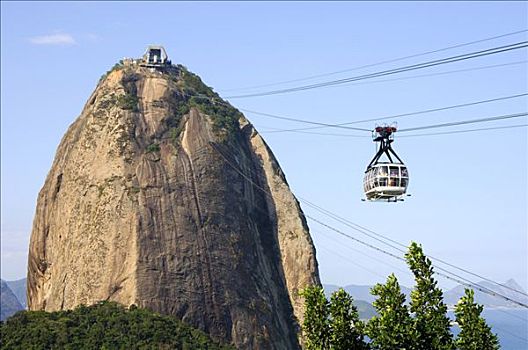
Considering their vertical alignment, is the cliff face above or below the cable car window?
above

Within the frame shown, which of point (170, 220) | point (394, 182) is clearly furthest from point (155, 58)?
point (394, 182)

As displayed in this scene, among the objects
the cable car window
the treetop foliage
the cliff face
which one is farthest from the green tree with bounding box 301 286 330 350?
the cliff face

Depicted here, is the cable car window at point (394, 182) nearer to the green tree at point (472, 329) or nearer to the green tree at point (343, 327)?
the green tree at point (343, 327)

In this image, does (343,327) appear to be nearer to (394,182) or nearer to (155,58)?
(394,182)

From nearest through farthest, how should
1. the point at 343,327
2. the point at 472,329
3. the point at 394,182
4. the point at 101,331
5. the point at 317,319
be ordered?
the point at 472,329
the point at 343,327
the point at 317,319
the point at 394,182
the point at 101,331

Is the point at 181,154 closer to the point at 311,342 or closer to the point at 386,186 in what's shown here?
the point at 386,186

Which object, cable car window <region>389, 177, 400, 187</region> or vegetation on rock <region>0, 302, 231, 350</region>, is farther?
vegetation on rock <region>0, 302, 231, 350</region>

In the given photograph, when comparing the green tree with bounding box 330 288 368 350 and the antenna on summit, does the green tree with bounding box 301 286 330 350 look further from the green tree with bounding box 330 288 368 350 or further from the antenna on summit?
the antenna on summit

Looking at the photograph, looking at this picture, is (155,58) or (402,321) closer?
(402,321)
